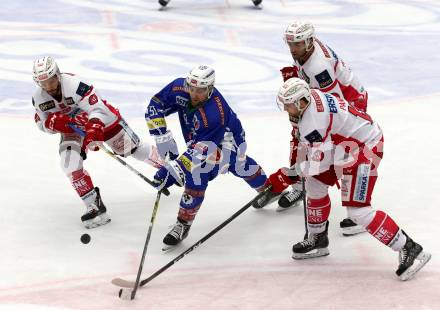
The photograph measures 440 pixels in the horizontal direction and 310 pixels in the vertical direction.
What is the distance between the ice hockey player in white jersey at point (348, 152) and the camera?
4.91 meters

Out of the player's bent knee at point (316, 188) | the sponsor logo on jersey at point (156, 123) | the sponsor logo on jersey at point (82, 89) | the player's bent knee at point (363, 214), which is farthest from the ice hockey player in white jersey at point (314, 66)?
the sponsor logo on jersey at point (82, 89)

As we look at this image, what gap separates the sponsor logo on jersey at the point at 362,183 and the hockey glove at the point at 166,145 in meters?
1.55

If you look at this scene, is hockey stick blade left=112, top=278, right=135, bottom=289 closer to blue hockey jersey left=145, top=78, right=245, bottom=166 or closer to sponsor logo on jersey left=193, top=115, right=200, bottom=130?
blue hockey jersey left=145, top=78, right=245, bottom=166

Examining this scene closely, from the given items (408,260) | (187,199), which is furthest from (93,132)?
(408,260)

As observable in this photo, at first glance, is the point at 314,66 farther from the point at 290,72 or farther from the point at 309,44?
the point at 290,72

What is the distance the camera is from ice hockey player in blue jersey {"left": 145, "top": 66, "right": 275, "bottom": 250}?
217 inches

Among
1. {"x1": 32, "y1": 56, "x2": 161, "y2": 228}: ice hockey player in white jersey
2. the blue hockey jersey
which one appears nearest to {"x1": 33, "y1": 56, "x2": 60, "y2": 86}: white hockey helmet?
{"x1": 32, "y1": 56, "x2": 161, "y2": 228}: ice hockey player in white jersey

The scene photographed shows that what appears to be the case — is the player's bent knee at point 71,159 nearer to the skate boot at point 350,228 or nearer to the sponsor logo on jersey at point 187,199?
the sponsor logo on jersey at point 187,199

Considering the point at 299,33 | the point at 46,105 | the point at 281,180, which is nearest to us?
the point at 281,180

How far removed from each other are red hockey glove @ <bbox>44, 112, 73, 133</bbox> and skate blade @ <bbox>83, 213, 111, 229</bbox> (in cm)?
72

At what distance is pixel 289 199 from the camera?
6305 millimetres

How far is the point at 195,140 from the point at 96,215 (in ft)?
3.47

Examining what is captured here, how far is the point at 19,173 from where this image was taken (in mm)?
7004

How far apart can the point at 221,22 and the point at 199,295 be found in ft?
24.1
